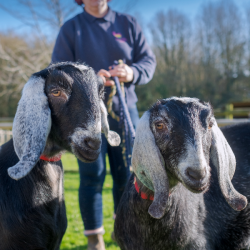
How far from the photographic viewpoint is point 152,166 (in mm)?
1683

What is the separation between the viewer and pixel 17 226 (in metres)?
1.87

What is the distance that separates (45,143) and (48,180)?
39 cm

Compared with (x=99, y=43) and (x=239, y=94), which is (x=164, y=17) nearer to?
(x=239, y=94)

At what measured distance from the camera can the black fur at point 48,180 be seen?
1877 mm

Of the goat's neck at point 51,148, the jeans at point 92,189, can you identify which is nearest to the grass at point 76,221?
the jeans at point 92,189

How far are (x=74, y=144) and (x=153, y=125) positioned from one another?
1.90ft

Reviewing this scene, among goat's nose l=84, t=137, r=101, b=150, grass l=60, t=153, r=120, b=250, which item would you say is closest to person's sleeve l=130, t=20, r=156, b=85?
goat's nose l=84, t=137, r=101, b=150

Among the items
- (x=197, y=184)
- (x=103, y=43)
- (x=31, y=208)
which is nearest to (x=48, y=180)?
(x=31, y=208)

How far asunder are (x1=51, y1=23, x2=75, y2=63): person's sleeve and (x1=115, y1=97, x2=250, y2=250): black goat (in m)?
1.39

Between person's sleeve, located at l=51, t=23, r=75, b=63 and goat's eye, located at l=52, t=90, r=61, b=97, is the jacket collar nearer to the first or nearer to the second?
person's sleeve, located at l=51, t=23, r=75, b=63

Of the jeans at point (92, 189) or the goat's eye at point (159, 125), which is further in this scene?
the jeans at point (92, 189)

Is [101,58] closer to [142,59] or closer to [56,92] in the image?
[142,59]

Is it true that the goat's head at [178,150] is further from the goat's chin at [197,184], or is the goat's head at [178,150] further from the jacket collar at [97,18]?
the jacket collar at [97,18]

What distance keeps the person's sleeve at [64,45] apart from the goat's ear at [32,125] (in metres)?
0.93
